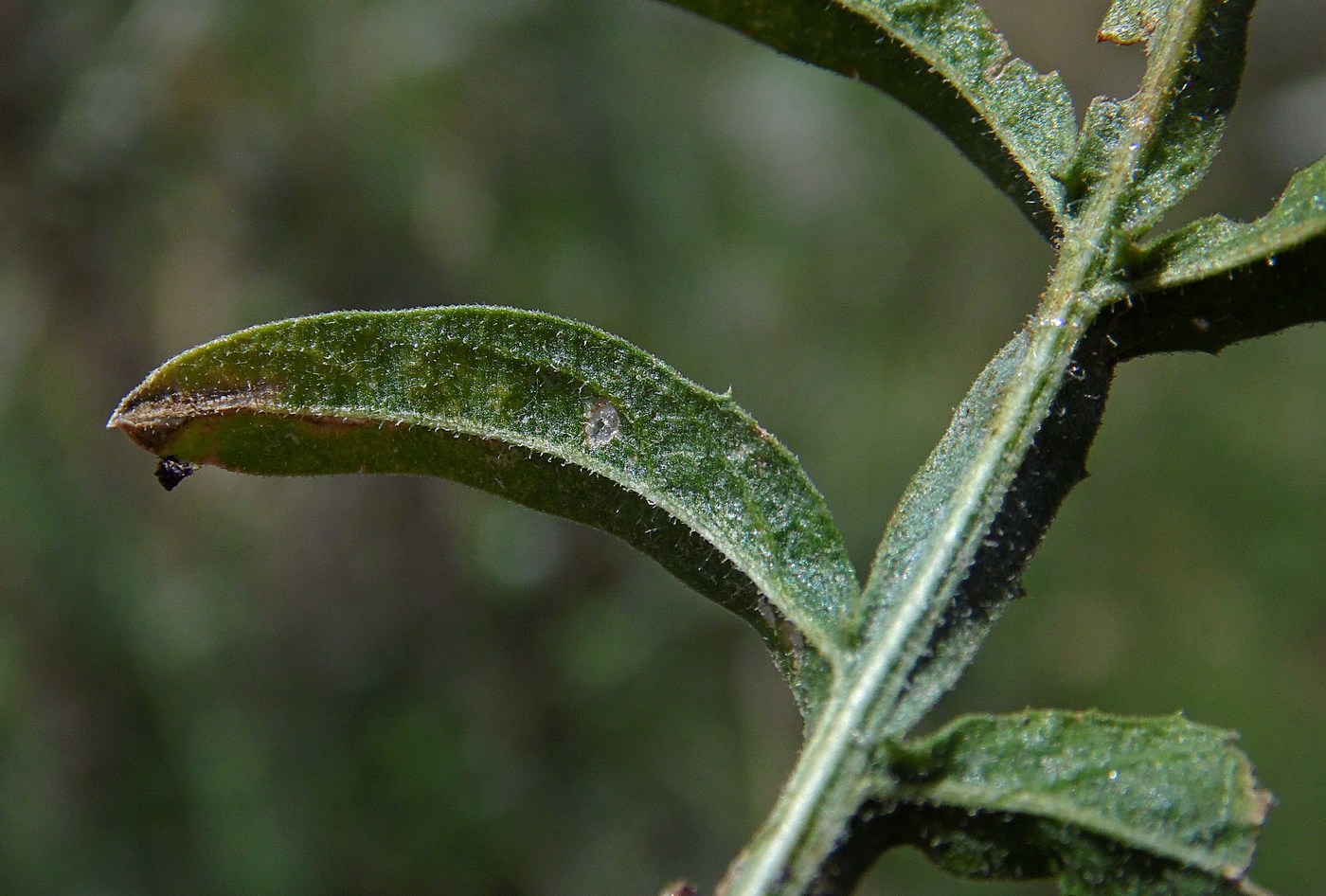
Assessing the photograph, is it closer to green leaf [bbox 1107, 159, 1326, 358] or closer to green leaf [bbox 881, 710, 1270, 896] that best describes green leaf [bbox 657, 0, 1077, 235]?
green leaf [bbox 1107, 159, 1326, 358]

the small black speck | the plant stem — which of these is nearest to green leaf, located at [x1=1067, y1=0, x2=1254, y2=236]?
the plant stem

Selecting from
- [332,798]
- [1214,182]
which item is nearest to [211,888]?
[332,798]

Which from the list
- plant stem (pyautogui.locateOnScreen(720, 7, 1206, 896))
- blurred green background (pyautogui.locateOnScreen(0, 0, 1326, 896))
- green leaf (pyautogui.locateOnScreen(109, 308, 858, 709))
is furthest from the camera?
blurred green background (pyautogui.locateOnScreen(0, 0, 1326, 896))

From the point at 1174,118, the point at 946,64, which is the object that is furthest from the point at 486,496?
the point at 1174,118

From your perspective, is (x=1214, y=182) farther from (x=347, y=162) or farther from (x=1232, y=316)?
(x=1232, y=316)

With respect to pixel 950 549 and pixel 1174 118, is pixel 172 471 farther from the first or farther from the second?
pixel 1174 118

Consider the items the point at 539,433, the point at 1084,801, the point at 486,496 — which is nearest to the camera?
the point at 1084,801

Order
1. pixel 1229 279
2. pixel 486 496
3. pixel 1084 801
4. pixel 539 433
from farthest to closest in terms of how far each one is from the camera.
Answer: pixel 486 496
pixel 539 433
pixel 1229 279
pixel 1084 801
